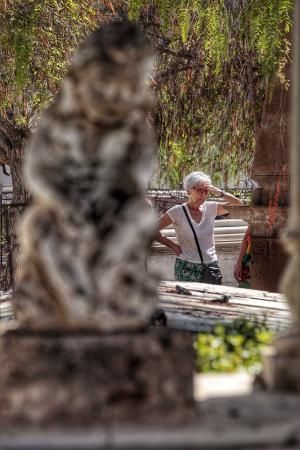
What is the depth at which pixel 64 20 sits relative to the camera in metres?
11.6

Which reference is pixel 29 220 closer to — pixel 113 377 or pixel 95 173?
pixel 95 173

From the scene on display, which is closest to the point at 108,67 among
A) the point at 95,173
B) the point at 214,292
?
the point at 95,173

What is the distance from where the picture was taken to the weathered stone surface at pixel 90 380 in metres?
3.65

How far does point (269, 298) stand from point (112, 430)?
574cm

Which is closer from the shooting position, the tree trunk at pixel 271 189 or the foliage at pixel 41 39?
the foliage at pixel 41 39

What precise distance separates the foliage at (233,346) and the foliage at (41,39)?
396cm

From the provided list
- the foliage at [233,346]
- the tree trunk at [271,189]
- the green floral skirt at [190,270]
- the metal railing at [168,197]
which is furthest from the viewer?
the metal railing at [168,197]

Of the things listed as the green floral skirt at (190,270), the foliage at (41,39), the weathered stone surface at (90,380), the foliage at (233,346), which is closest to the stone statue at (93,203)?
the weathered stone surface at (90,380)

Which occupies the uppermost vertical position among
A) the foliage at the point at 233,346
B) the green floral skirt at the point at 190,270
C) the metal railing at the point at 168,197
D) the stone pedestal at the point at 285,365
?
the metal railing at the point at 168,197

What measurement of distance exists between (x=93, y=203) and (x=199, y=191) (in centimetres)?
572

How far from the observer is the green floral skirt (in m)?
9.66

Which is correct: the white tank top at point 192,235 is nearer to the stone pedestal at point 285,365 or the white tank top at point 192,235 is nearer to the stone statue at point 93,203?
the stone pedestal at point 285,365

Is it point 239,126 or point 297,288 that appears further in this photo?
point 239,126

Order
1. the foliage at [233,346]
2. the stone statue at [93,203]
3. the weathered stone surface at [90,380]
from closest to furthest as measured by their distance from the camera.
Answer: the weathered stone surface at [90,380] → the stone statue at [93,203] → the foliage at [233,346]
